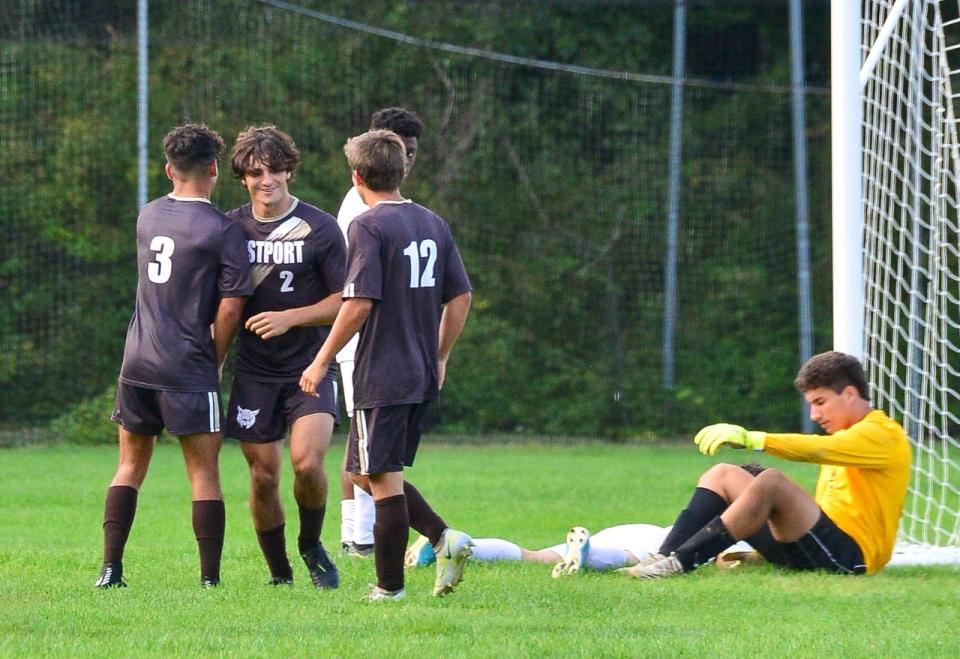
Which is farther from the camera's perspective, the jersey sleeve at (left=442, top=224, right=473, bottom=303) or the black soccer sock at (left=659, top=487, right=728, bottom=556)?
the black soccer sock at (left=659, top=487, right=728, bottom=556)

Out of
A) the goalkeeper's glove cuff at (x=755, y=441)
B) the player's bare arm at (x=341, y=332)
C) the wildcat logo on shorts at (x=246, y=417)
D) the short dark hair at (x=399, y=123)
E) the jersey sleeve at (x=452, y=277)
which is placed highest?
the short dark hair at (x=399, y=123)

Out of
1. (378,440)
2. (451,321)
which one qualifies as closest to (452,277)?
(451,321)

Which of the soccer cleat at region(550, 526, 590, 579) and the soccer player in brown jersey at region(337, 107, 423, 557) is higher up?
the soccer player in brown jersey at region(337, 107, 423, 557)

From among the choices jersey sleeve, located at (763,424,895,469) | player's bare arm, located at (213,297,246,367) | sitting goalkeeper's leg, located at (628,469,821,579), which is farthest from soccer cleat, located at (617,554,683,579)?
player's bare arm, located at (213,297,246,367)

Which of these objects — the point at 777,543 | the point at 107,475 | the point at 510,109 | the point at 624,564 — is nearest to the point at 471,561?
the point at 624,564

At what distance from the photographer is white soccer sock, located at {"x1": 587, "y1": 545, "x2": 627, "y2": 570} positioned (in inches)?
252

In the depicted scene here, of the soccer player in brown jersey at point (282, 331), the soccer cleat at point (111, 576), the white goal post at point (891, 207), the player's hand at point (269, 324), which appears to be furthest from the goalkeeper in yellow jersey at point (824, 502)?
the soccer cleat at point (111, 576)

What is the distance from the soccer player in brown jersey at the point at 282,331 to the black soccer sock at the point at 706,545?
146 centimetres

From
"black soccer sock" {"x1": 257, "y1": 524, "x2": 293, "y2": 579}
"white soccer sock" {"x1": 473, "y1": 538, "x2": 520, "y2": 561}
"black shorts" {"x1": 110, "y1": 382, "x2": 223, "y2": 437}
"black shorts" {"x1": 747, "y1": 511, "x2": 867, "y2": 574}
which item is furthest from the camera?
"white soccer sock" {"x1": 473, "y1": 538, "x2": 520, "y2": 561}

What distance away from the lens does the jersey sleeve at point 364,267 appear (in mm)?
5121

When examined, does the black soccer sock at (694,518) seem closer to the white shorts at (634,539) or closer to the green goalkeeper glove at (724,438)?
the white shorts at (634,539)

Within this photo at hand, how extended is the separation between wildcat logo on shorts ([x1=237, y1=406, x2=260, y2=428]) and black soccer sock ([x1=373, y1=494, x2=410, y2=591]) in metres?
0.63

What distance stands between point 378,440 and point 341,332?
0.39m

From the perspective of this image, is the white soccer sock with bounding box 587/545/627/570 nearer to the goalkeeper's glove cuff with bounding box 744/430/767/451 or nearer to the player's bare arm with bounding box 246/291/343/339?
the goalkeeper's glove cuff with bounding box 744/430/767/451
